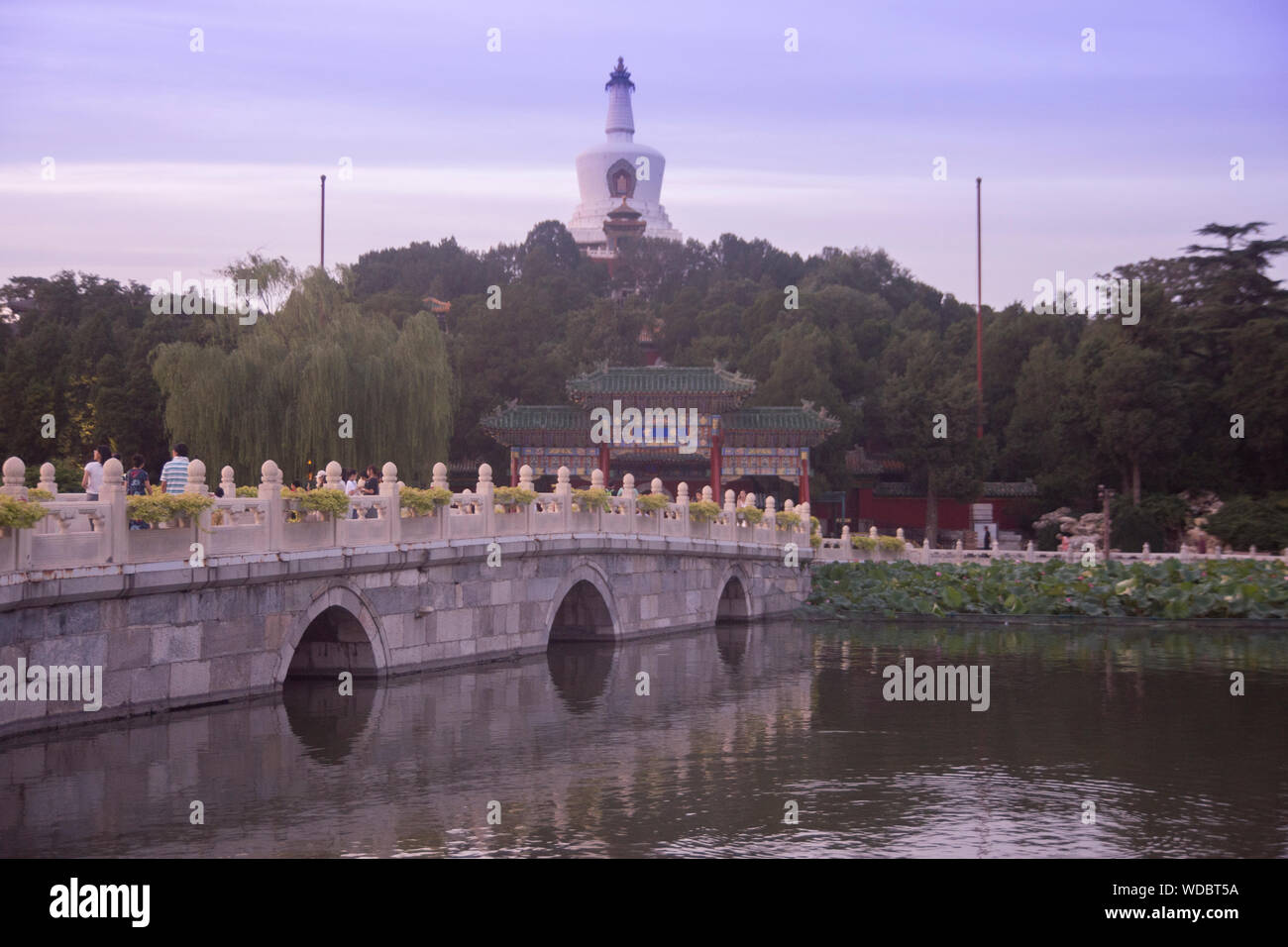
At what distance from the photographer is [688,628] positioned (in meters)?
23.9

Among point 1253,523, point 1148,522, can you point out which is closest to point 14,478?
point 1253,523

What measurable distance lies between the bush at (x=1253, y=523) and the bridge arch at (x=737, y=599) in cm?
1176

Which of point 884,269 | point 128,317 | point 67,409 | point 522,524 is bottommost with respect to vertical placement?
point 522,524

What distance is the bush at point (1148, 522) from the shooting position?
33.7 metres

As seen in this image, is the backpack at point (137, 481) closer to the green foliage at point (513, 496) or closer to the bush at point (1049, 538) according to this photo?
the green foliage at point (513, 496)

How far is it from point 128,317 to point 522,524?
23810mm

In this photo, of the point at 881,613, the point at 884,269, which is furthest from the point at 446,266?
the point at 881,613

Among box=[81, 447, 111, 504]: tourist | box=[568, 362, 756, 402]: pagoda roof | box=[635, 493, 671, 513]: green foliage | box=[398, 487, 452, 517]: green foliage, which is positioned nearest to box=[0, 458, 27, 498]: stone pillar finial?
box=[81, 447, 111, 504]: tourist

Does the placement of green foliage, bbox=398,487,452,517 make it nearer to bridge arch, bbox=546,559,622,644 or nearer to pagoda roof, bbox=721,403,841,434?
bridge arch, bbox=546,559,622,644

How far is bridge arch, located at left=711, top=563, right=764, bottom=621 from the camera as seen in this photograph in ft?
84.9

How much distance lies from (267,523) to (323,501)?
0.77m

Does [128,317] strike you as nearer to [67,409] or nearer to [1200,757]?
[67,409]

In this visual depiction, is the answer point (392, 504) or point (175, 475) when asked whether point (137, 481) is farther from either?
point (392, 504)

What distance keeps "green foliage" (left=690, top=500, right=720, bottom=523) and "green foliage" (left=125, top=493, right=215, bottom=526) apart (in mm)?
11277
